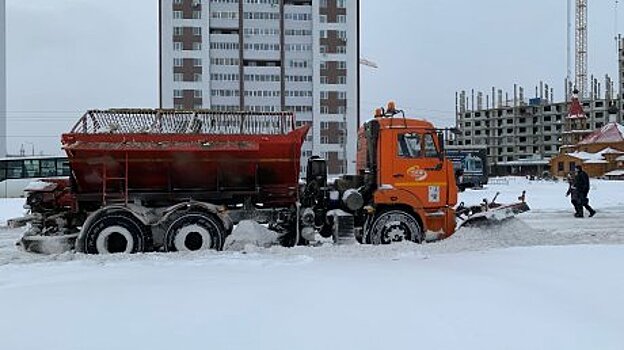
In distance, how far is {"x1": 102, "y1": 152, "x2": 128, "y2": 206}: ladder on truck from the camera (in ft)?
36.6

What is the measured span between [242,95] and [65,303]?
75.9m

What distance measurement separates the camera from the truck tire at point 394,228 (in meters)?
11.6

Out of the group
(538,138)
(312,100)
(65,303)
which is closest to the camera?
(65,303)

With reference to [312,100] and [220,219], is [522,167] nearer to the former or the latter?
[312,100]

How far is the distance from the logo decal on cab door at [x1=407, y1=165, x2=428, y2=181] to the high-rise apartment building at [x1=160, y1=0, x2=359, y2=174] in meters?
67.1

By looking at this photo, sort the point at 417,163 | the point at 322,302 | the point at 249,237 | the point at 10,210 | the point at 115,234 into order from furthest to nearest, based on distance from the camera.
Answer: the point at 10,210 → the point at 417,163 → the point at 249,237 → the point at 115,234 → the point at 322,302

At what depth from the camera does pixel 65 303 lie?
19.9ft

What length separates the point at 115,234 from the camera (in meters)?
11.0

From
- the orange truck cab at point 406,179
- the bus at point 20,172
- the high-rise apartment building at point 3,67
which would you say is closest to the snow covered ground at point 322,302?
the orange truck cab at point 406,179

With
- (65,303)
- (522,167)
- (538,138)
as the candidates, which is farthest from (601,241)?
(538,138)

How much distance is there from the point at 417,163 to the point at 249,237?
11.2ft

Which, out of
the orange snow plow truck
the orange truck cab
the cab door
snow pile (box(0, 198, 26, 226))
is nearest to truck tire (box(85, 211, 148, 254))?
the orange snow plow truck

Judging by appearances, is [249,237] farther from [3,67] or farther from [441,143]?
[3,67]

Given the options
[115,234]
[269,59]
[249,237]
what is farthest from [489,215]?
[269,59]
